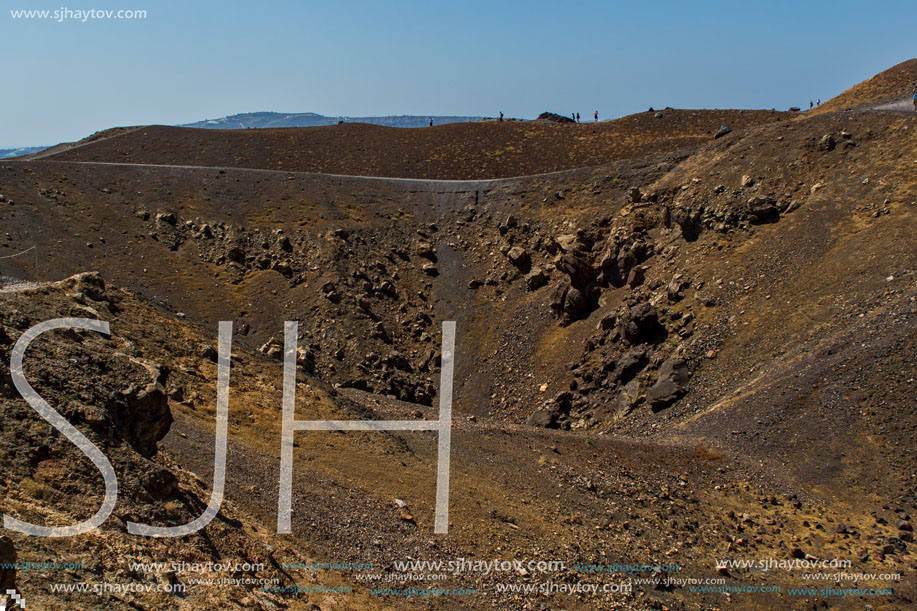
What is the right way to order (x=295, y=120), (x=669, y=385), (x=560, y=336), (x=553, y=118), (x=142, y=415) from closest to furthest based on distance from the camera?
1. (x=142, y=415)
2. (x=669, y=385)
3. (x=560, y=336)
4. (x=553, y=118)
5. (x=295, y=120)

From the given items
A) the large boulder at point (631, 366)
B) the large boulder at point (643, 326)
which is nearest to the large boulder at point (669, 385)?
the large boulder at point (631, 366)

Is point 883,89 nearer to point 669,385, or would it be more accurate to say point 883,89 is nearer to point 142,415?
point 669,385

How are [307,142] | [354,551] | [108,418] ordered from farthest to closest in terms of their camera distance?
1. [307,142]
2. [354,551]
3. [108,418]

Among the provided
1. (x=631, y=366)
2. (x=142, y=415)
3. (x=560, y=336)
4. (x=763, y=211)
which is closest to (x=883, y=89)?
(x=763, y=211)

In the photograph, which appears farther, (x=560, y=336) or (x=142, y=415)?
(x=560, y=336)

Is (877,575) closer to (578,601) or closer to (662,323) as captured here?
(578,601)

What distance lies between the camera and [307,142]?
49.6 meters

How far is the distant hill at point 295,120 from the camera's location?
83938mm

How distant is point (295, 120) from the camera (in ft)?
299

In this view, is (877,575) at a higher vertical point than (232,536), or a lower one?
lower

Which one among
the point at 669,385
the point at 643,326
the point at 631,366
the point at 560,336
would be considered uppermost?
the point at 643,326

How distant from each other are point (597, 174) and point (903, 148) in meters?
14.4

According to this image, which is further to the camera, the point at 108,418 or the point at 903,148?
the point at 903,148

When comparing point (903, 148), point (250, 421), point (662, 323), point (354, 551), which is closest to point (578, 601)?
point (354, 551)
